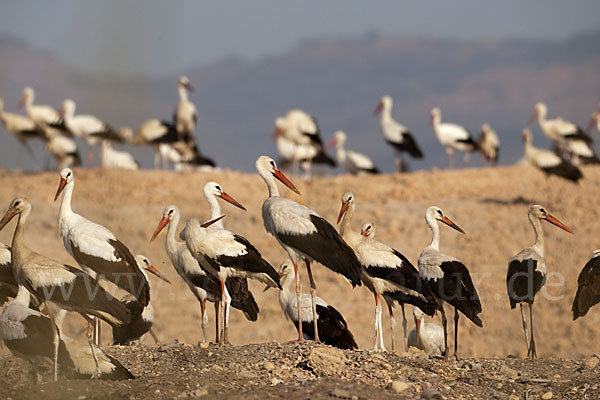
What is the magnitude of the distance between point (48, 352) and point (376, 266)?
14.1 feet

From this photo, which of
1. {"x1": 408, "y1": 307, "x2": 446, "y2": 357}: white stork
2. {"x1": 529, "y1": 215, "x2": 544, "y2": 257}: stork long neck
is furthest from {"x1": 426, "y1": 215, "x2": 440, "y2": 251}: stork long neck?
{"x1": 529, "y1": 215, "x2": 544, "y2": 257}: stork long neck

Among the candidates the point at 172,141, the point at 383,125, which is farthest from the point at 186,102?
the point at 383,125

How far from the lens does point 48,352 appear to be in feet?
30.0

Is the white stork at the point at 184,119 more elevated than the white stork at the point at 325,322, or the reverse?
the white stork at the point at 184,119

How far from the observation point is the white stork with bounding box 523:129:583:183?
78.5 feet

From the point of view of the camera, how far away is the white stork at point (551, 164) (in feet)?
78.5

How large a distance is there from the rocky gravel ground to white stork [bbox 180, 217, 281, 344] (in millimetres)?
1014

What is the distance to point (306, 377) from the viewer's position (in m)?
9.05

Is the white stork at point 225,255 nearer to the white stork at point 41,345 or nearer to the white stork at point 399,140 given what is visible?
the white stork at point 41,345

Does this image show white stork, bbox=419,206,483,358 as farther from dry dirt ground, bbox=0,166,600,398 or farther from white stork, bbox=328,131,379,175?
white stork, bbox=328,131,379,175

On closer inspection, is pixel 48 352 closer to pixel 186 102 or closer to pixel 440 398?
pixel 440 398

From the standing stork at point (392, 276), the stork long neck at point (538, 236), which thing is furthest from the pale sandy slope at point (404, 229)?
the standing stork at point (392, 276)

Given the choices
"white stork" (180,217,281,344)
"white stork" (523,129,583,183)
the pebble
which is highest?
"white stork" (523,129,583,183)

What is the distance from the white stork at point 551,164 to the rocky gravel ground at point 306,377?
13.4 meters
